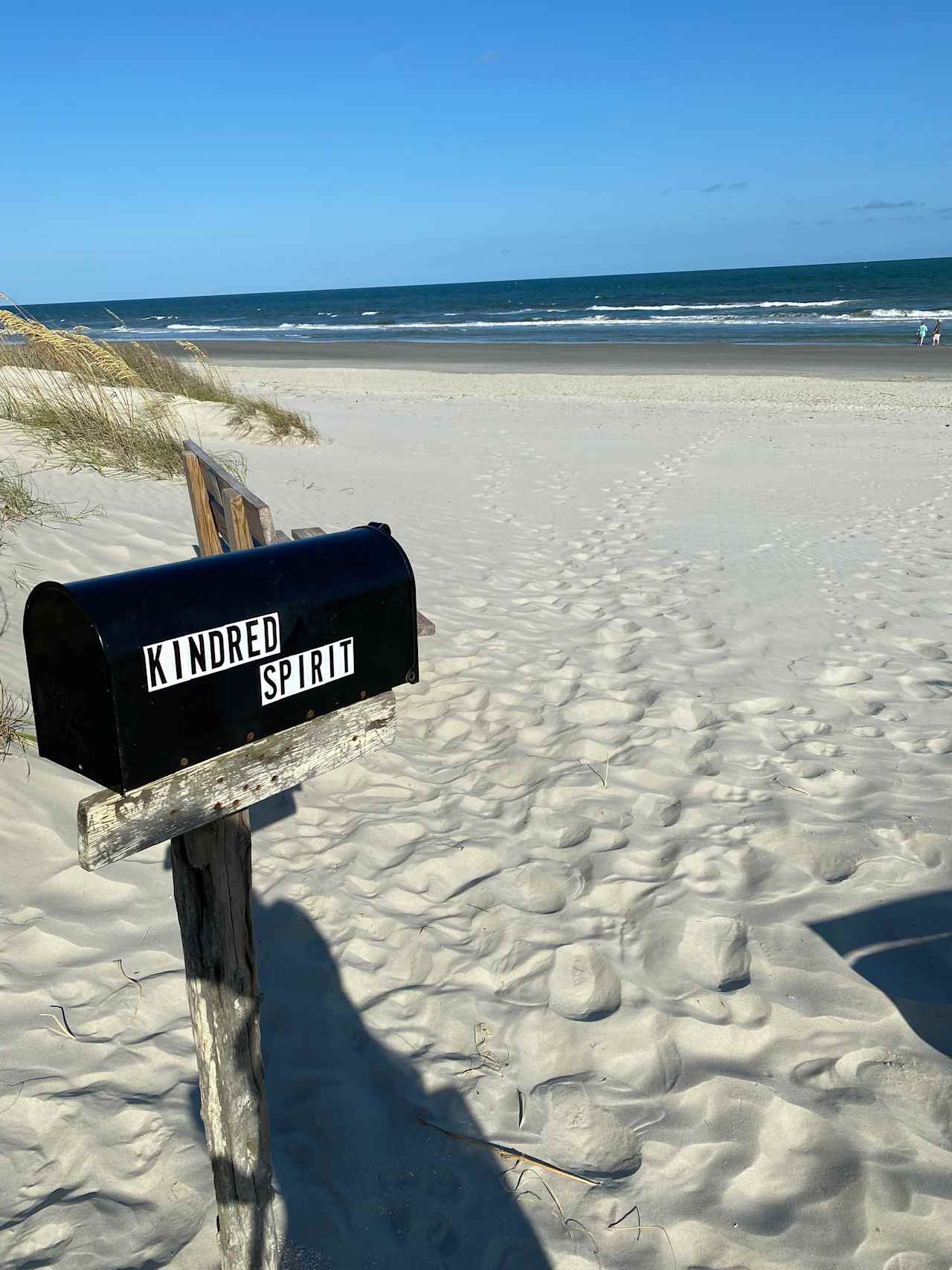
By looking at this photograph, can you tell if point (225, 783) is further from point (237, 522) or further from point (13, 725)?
point (237, 522)

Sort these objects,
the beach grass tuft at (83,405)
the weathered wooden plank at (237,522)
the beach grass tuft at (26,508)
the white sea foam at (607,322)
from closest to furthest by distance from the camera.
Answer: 1. the weathered wooden plank at (237,522)
2. the beach grass tuft at (26,508)
3. the beach grass tuft at (83,405)
4. the white sea foam at (607,322)

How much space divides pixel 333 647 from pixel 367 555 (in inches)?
7.1

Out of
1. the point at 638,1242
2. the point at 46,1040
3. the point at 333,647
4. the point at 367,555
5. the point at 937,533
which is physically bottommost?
the point at 638,1242

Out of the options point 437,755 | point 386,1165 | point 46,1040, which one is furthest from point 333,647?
point 437,755

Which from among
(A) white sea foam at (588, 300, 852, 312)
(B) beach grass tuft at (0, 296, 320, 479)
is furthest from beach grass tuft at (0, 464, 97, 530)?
(A) white sea foam at (588, 300, 852, 312)

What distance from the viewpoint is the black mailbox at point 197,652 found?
129cm

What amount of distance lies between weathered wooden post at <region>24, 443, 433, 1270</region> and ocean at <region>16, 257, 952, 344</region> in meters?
26.8

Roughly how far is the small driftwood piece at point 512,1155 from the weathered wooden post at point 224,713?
1.69ft

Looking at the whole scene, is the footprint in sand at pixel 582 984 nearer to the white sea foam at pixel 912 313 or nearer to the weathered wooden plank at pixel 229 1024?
the weathered wooden plank at pixel 229 1024

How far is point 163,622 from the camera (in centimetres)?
131

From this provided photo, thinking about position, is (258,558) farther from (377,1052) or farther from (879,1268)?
(879,1268)

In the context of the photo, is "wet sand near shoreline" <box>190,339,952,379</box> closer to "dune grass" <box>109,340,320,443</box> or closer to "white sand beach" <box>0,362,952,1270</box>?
"dune grass" <box>109,340,320,443</box>

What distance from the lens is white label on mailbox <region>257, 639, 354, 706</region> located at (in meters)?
1.44

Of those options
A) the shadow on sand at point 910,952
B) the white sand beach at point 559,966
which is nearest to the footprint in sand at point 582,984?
the white sand beach at point 559,966
